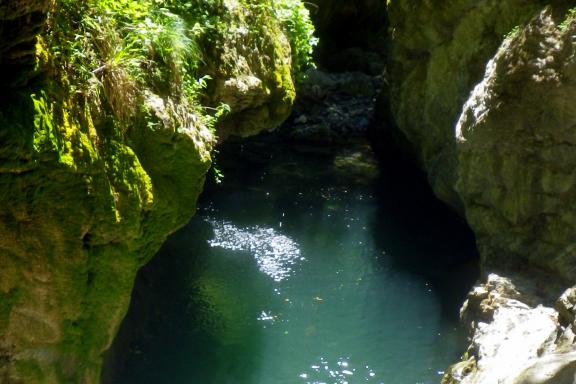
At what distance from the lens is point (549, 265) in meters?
7.72

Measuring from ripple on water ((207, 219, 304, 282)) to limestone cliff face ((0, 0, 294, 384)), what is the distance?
3970 mm

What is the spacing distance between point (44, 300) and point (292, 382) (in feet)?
11.5

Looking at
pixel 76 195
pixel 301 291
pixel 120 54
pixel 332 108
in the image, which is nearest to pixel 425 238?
pixel 301 291

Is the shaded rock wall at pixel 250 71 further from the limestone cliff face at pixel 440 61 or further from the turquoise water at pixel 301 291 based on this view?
the limestone cliff face at pixel 440 61

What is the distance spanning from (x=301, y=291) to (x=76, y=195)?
5243mm

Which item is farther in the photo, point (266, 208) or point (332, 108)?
point (332, 108)

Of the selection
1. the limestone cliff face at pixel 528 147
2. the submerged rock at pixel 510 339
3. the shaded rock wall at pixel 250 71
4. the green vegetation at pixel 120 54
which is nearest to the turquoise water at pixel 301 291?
the submerged rock at pixel 510 339

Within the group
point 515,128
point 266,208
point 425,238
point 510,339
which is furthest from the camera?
point 266,208

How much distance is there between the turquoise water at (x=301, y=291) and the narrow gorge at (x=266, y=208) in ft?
0.13

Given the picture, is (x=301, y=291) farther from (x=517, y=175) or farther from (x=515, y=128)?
(x=515, y=128)

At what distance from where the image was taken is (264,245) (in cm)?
1094

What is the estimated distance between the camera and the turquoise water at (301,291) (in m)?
7.70

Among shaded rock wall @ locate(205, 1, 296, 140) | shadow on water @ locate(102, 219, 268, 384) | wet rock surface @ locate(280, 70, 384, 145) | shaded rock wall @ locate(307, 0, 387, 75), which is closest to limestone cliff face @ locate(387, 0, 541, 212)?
shaded rock wall @ locate(205, 1, 296, 140)

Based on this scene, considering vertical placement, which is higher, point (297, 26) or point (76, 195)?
point (297, 26)
